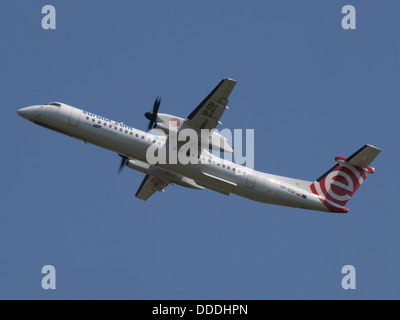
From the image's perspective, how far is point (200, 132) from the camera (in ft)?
85.7

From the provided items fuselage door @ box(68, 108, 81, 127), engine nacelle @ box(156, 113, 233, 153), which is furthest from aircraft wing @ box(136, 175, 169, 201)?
fuselage door @ box(68, 108, 81, 127)

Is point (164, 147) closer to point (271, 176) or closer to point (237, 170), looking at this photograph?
point (237, 170)

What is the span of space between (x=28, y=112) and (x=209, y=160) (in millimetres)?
8120

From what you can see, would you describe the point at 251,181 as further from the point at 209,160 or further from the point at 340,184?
the point at 340,184

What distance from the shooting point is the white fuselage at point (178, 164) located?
25.8 metres

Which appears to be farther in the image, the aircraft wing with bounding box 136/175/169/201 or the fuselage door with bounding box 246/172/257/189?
the aircraft wing with bounding box 136/175/169/201

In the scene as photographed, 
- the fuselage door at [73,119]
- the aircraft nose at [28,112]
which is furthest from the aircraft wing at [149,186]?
the aircraft nose at [28,112]

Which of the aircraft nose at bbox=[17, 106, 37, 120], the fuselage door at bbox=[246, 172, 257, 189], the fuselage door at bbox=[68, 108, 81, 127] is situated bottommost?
the fuselage door at bbox=[246, 172, 257, 189]

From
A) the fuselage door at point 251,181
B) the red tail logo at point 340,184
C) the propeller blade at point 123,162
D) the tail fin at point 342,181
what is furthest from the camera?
the propeller blade at point 123,162

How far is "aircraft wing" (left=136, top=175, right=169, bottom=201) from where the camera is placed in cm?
3067

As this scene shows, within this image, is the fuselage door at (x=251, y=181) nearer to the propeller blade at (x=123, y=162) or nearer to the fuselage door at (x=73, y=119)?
the propeller blade at (x=123, y=162)

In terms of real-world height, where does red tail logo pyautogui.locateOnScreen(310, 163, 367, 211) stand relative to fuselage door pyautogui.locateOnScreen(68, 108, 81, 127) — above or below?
below

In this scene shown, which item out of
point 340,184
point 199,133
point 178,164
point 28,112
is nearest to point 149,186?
point 178,164

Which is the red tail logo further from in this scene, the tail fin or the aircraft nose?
the aircraft nose
